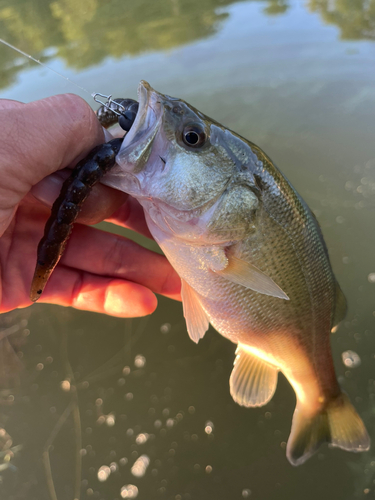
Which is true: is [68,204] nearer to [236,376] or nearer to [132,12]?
[236,376]

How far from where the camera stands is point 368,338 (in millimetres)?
2389

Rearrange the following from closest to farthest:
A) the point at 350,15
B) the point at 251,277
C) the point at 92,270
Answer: the point at 251,277 < the point at 92,270 < the point at 350,15

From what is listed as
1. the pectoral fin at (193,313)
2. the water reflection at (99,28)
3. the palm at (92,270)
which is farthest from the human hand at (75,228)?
the water reflection at (99,28)

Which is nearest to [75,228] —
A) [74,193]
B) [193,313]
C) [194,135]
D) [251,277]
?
[74,193]

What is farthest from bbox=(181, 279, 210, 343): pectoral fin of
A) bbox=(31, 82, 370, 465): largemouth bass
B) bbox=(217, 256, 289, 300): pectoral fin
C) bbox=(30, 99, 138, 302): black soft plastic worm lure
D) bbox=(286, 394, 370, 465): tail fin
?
bbox=(286, 394, 370, 465): tail fin

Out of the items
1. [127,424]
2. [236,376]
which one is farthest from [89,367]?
[236,376]

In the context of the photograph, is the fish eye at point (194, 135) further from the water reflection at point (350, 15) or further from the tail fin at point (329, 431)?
the water reflection at point (350, 15)

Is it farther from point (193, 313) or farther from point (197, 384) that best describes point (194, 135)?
point (197, 384)

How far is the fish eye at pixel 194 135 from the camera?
1.33 meters

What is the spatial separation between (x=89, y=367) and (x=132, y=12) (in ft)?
32.1

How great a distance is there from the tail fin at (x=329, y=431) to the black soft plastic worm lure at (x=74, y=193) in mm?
1731

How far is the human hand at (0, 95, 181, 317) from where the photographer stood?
1230 millimetres

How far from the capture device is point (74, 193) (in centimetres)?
122

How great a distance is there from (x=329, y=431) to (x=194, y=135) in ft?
6.20
